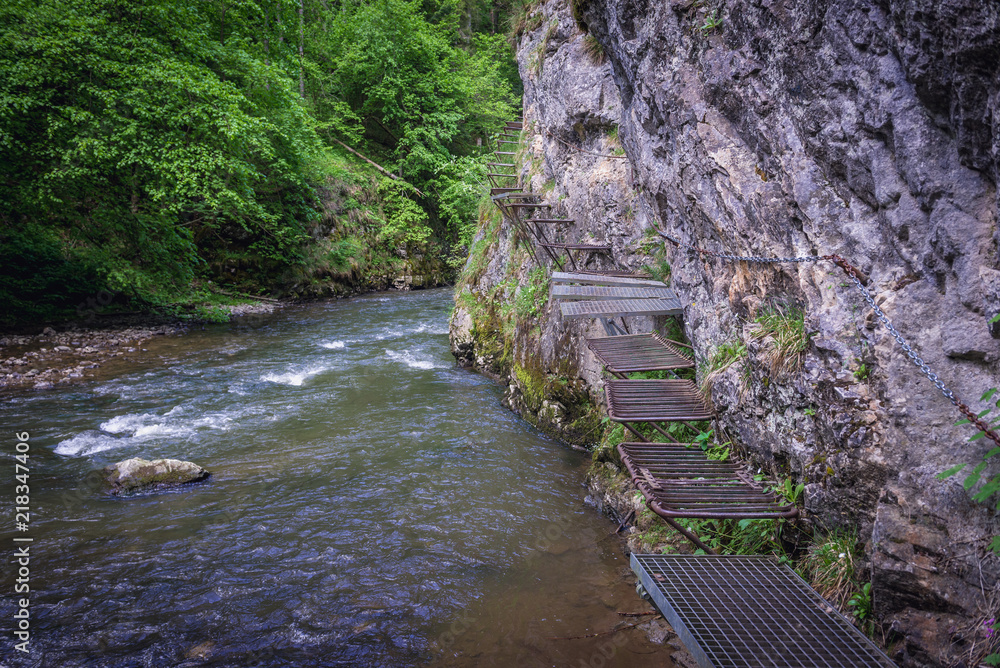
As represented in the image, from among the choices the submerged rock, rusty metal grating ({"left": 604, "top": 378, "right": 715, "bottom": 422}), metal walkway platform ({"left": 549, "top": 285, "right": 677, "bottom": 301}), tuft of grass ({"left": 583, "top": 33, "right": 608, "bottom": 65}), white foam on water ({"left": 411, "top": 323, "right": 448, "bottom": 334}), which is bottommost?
the submerged rock

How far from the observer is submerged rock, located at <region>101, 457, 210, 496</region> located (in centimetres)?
595

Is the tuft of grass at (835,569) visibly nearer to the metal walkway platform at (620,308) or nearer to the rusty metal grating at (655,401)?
the rusty metal grating at (655,401)

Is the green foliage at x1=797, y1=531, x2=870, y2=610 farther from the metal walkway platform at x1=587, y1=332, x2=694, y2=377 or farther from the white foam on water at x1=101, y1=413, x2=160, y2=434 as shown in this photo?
the white foam on water at x1=101, y1=413, x2=160, y2=434

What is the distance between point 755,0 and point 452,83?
69.7 feet

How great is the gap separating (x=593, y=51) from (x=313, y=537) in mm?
8171

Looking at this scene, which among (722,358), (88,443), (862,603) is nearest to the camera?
(862,603)

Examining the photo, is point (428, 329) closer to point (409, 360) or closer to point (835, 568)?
point (409, 360)

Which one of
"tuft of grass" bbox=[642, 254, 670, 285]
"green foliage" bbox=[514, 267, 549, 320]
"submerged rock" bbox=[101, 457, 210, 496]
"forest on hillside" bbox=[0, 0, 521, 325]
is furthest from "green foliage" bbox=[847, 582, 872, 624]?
"forest on hillside" bbox=[0, 0, 521, 325]

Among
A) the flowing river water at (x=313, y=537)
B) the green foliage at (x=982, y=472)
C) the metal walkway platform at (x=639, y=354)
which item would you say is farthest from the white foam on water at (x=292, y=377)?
the green foliage at (x=982, y=472)

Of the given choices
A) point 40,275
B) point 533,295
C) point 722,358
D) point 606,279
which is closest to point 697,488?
point 722,358

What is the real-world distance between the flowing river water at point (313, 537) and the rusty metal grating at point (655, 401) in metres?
1.33

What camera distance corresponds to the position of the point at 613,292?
251 inches

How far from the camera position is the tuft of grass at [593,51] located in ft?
28.0

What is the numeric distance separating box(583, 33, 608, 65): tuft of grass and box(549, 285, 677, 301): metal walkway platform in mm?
4268
